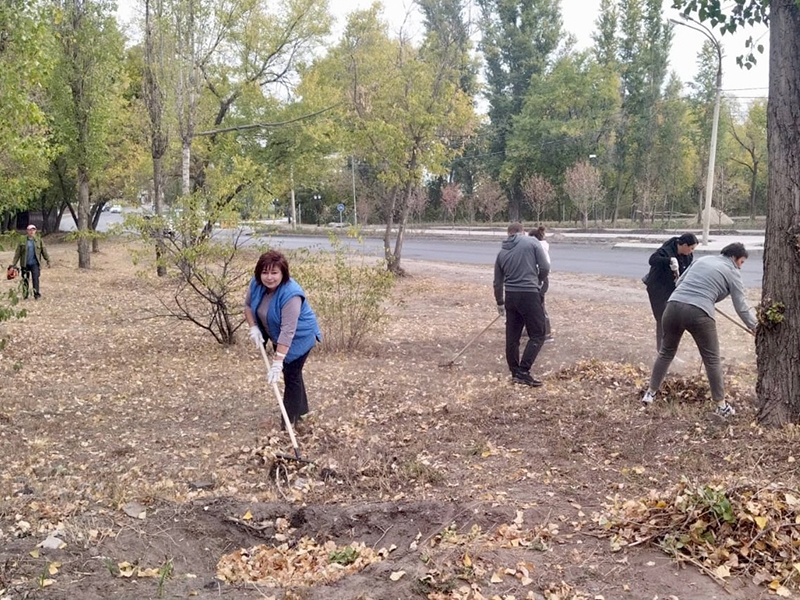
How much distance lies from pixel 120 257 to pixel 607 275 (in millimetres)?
17601

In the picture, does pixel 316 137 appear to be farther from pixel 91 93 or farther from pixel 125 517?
pixel 125 517

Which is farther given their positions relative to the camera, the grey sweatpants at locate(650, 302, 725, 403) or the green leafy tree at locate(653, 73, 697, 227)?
the green leafy tree at locate(653, 73, 697, 227)

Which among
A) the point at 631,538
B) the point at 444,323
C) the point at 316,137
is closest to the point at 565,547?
the point at 631,538

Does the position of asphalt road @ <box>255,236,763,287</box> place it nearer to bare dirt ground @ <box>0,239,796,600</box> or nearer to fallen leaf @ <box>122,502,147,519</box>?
bare dirt ground @ <box>0,239,796,600</box>

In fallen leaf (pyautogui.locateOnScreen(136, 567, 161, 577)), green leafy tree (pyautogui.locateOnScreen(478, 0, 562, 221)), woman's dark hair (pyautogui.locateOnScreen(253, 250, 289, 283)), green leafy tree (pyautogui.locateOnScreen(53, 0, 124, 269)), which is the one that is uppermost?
green leafy tree (pyautogui.locateOnScreen(478, 0, 562, 221))

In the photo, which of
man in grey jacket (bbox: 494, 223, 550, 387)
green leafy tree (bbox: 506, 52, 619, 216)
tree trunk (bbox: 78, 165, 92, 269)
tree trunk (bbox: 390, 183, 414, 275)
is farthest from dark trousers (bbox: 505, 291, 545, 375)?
green leafy tree (bbox: 506, 52, 619, 216)

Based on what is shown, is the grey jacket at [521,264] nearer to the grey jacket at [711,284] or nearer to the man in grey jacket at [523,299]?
the man in grey jacket at [523,299]

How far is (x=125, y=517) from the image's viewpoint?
4.11m

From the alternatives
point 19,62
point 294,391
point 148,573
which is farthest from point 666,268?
point 19,62

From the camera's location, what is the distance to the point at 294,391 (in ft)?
18.4

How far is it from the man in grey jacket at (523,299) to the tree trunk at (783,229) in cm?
241

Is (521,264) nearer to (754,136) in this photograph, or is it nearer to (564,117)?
(564,117)

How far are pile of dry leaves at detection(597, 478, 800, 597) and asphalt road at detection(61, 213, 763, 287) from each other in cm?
997

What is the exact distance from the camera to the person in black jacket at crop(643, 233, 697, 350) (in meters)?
7.25
